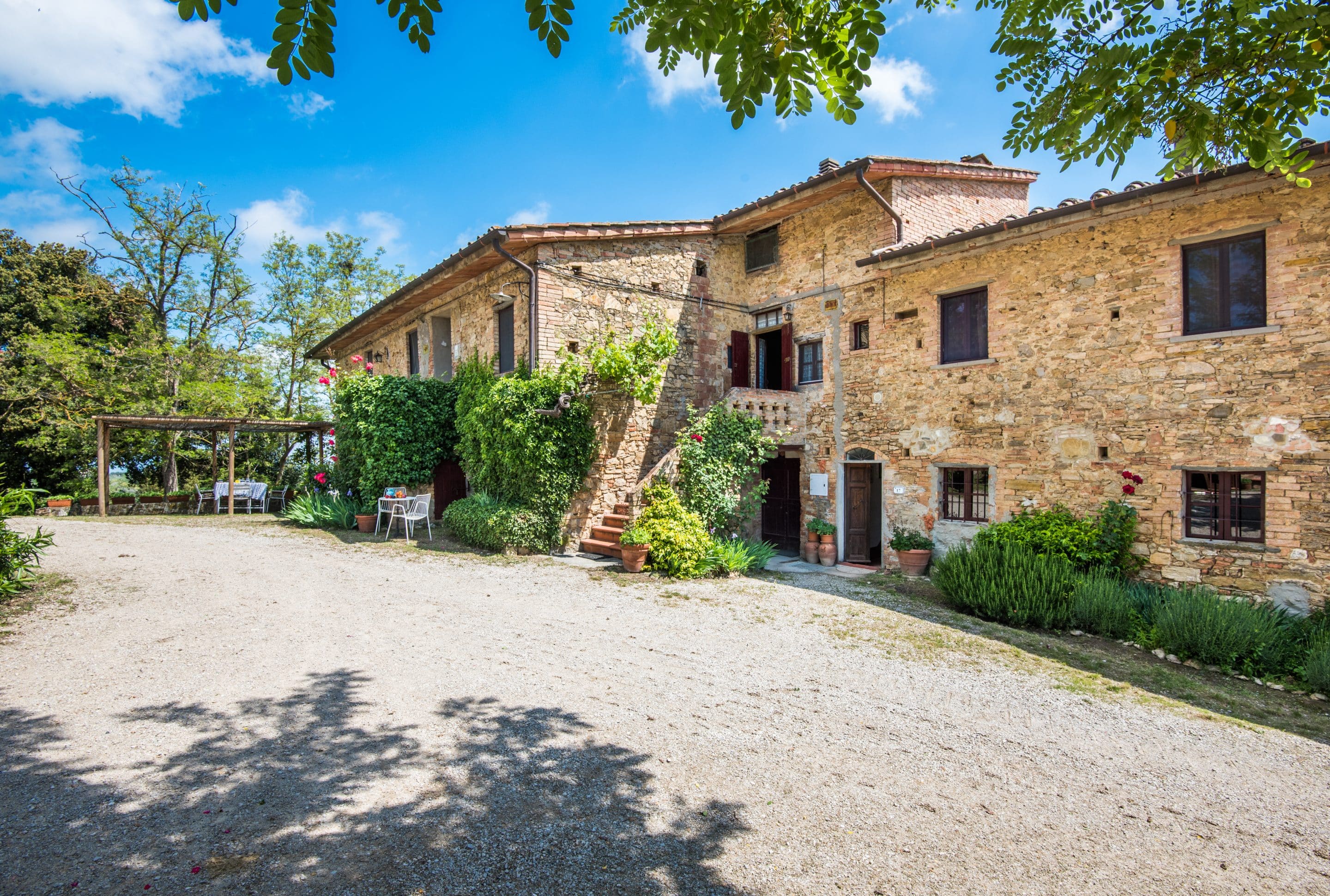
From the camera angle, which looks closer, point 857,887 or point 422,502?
point 857,887

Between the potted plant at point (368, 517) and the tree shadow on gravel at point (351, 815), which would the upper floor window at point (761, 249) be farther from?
the tree shadow on gravel at point (351, 815)

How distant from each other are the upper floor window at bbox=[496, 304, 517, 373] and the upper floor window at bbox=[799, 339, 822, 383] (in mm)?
5849

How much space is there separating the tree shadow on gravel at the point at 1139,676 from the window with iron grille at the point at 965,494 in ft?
6.72

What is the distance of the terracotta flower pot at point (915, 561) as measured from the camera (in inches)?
398

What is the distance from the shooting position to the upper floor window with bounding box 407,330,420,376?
15.9 meters

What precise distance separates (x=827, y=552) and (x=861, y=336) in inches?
164

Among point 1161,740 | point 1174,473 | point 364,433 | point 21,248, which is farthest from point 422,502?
point 21,248

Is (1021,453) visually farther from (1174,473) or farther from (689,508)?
(689,508)

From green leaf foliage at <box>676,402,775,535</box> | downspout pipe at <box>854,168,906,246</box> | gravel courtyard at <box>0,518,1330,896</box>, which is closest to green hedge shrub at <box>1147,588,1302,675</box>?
gravel courtyard at <box>0,518,1330,896</box>

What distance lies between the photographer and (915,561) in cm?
1012

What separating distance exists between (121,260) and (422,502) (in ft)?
57.1

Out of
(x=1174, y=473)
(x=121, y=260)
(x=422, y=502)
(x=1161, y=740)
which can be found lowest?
(x=1161, y=740)

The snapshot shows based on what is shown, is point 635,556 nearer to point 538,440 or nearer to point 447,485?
point 538,440

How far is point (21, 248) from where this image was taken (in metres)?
19.4
